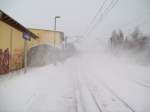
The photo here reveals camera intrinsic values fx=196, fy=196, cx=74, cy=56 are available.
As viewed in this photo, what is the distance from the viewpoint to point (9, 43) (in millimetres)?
14617

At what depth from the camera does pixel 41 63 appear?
25.2 m

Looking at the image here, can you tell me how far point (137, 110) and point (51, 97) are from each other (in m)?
2.99

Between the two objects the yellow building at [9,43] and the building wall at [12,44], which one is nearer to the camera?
the yellow building at [9,43]

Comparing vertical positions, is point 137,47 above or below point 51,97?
above

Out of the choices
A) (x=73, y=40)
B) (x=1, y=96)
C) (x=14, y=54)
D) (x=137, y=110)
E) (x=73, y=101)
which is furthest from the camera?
(x=73, y=40)

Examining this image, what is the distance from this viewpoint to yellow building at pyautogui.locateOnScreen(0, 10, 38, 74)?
12702 millimetres

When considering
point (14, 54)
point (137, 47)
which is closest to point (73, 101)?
point (14, 54)

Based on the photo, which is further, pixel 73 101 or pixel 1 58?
pixel 1 58

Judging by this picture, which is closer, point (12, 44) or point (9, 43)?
point (9, 43)

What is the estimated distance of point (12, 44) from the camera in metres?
15.6

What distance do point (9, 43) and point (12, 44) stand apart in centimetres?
103

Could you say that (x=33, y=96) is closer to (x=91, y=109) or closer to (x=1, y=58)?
(x=91, y=109)

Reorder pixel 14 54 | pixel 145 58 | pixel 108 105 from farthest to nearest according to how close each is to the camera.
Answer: pixel 145 58, pixel 14 54, pixel 108 105

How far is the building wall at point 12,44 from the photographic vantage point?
12883 mm
